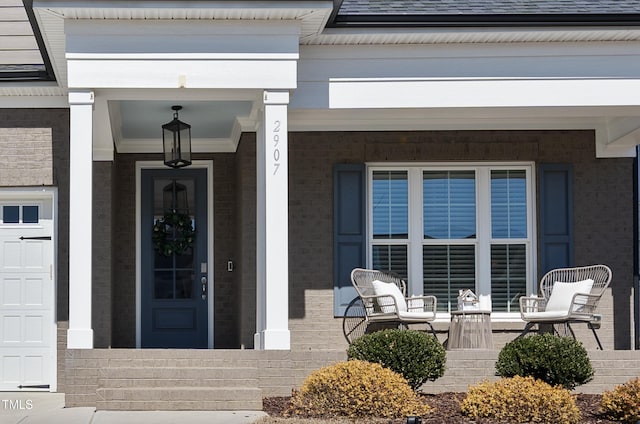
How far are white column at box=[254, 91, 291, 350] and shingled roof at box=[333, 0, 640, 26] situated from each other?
121 centimetres

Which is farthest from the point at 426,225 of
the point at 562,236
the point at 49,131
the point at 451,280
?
the point at 49,131

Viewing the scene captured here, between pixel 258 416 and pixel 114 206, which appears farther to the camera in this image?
pixel 114 206

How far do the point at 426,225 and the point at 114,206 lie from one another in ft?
14.0

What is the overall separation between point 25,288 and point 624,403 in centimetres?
748

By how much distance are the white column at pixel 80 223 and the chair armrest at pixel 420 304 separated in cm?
424

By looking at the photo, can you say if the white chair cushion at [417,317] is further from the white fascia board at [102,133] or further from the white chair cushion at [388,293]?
the white fascia board at [102,133]

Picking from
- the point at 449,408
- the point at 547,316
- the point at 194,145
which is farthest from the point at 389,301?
the point at 194,145

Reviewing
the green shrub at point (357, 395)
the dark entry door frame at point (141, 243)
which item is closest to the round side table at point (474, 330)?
the green shrub at point (357, 395)

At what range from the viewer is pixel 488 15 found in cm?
1084

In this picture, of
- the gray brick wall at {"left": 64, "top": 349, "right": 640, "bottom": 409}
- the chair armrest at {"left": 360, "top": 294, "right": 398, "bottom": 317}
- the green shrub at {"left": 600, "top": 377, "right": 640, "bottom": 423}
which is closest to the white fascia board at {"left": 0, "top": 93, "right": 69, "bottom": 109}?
the gray brick wall at {"left": 64, "top": 349, "right": 640, "bottom": 409}

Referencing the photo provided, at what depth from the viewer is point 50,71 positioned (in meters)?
11.9

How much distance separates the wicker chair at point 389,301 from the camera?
474 inches

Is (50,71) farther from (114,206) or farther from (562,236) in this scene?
(562,236)

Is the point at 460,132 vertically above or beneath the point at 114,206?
above
